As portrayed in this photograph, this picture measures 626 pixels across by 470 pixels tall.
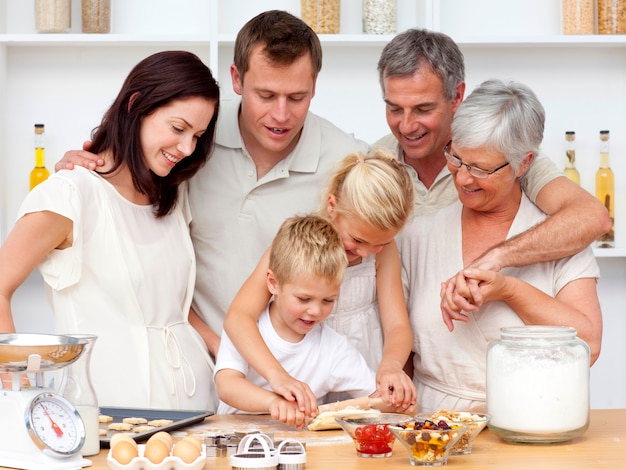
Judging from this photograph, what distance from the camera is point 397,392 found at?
204cm

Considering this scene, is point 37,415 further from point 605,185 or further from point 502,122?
point 605,185

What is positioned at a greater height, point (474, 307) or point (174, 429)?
point (474, 307)

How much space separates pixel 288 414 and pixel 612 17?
2156 millimetres

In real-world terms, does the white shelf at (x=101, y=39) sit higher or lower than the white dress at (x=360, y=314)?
higher

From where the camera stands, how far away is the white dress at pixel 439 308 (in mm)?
2209

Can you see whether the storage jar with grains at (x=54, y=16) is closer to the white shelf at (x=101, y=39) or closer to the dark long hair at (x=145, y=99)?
the white shelf at (x=101, y=39)

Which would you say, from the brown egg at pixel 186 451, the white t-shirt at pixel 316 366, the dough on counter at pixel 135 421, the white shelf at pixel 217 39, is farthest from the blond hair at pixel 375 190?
the white shelf at pixel 217 39

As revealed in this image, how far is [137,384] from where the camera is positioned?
223cm

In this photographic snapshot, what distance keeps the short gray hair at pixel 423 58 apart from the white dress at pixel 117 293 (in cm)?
76

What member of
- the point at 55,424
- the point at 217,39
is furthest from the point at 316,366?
the point at 217,39

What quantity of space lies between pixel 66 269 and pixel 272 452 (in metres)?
0.83

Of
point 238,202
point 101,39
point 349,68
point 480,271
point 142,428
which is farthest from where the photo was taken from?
point 349,68

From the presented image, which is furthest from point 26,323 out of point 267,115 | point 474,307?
point 474,307

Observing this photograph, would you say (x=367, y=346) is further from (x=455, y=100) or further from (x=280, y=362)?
(x=455, y=100)
